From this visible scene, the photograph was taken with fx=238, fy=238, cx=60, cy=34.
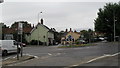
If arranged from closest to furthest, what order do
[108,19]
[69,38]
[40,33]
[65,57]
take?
[65,57] → [69,38] → [108,19] → [40,33]

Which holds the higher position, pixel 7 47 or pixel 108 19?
pixel 108 19

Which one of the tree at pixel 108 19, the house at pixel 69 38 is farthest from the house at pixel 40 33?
the tree at pixel 108 19

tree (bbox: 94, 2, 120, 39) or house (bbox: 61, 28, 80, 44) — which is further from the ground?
tree (bbox: 94, 2, 120, 39)

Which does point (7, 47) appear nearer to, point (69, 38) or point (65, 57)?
point (65, 57)

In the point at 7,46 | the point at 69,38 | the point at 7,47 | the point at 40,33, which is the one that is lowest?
the point at 7,47

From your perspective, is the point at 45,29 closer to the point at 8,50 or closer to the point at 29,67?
the point at 8,50

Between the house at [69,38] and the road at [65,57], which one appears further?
the house at [69,38]

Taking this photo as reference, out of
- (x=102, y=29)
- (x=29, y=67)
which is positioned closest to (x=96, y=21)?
(x=102, y=29)

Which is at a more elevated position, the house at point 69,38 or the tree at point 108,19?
the tree at point 108,19

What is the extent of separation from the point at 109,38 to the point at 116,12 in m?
8.89

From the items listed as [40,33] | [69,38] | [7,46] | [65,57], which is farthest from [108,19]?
[65,57]

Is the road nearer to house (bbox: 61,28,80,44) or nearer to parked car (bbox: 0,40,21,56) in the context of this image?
parked car (bbox: 0,40,21,56)

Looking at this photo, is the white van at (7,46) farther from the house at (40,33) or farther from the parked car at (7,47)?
the house at (40,33)

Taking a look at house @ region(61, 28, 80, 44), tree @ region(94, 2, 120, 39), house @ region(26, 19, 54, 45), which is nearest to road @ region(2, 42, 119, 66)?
house @ region(61, 28, 80, 44)
